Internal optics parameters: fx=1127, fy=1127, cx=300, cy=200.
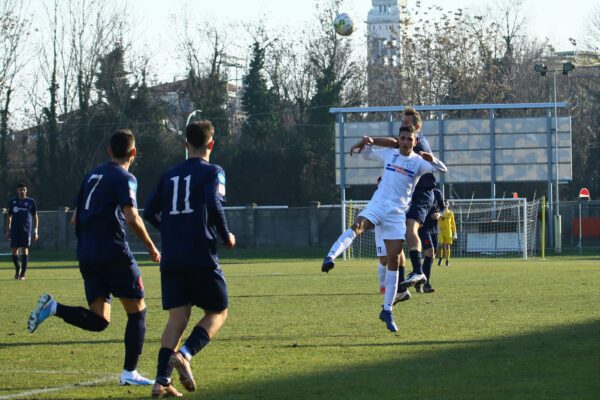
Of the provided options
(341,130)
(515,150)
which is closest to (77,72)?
(341,130)

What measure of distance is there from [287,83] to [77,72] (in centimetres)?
1356

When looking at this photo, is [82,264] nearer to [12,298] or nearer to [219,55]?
[12,298]

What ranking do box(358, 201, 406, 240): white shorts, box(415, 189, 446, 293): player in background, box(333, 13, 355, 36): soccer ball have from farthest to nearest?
box(333, 13, 355, 36): soccer ball, box(415, 189, 446, 293): player in background, box(358, 201, 406, 240): white shorts

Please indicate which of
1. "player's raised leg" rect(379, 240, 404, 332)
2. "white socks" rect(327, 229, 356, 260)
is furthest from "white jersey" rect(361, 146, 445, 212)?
"white socks" rect(327, 229, 356, 260)

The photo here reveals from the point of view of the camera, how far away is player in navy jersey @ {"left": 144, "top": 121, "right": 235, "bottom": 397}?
23.7 ft

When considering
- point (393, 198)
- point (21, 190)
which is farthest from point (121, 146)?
point (21, 190)

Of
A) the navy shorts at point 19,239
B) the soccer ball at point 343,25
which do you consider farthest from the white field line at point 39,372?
the soccer ball at point 343,25

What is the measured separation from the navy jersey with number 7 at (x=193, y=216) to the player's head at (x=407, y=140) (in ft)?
13.0

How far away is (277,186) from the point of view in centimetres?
6325

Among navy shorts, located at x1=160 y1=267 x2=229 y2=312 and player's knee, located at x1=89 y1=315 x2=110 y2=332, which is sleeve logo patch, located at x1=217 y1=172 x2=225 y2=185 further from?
player's knee, located at x1=89 y1=315 x2=110 y2=332

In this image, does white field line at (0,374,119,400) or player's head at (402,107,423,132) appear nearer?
white field line at (0,374,119,400)

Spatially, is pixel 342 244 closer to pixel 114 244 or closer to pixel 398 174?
pixel 398 174

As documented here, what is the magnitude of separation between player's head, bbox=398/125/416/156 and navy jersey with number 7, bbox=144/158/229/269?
396 centimetres

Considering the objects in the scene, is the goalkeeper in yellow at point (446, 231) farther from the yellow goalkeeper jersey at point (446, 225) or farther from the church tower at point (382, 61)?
the church tower at point (382, 61)
